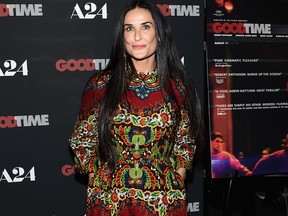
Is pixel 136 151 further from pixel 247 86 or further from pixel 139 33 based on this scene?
pixel 247 86

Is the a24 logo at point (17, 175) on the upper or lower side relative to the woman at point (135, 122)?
lower

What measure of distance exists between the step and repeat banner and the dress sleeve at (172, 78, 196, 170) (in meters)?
0.85

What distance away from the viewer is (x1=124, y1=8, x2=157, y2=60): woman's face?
1.94 meters

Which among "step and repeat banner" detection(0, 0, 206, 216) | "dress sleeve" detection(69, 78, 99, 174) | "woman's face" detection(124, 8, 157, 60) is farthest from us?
"step and repeat banner" detection(0, 0, 206, 216)

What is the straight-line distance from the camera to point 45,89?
2676mm

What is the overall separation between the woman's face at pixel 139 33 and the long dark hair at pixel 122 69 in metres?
0.03

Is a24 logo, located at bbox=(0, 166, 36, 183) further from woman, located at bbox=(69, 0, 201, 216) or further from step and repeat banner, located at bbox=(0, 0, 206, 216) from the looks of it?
woman, located at bbox=(69, 0, 201, 216)

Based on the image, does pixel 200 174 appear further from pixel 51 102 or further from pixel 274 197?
pixel 51 102

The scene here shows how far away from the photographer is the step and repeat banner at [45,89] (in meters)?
2.60

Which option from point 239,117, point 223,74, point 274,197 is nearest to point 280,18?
point 223,74

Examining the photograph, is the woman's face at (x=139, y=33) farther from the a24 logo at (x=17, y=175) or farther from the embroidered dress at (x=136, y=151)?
the a24 logo at (x=17, y=175)

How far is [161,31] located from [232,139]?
1.08m

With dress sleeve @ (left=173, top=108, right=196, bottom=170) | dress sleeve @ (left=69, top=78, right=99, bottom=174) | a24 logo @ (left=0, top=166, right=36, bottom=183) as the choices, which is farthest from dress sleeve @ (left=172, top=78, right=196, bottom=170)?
a24 logo @ (left=0, top=166, right=36, bottom=183)

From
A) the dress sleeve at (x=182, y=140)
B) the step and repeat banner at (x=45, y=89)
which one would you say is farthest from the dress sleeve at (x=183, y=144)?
the step and repeat banner at (x=45, y=89)
